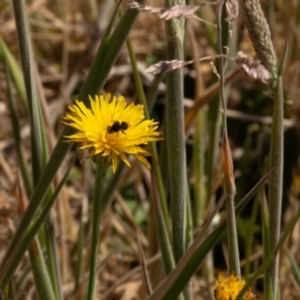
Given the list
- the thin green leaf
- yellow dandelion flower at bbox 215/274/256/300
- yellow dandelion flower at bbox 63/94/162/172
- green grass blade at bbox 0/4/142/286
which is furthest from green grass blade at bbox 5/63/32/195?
yellow dandelion flower at bbox 215/274/256/300

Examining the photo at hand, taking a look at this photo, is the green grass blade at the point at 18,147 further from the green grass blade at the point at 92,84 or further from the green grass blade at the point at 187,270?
the green grass blade at the point at 187,270

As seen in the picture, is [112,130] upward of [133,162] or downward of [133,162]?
upward

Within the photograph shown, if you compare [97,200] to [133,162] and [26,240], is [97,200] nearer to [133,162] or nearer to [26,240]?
[26,240]

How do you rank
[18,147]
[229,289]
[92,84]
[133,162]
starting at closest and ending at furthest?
[229,289]
[92,84]
[18,147]
[133,162]

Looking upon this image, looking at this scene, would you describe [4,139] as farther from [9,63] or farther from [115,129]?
[115,129]

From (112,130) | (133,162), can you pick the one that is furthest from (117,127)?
(133,162)

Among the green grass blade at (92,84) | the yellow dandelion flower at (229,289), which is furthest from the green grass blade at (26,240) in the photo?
the yellow dandelion flower at (229,289)

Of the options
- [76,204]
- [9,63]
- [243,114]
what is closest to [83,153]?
[76,204]
